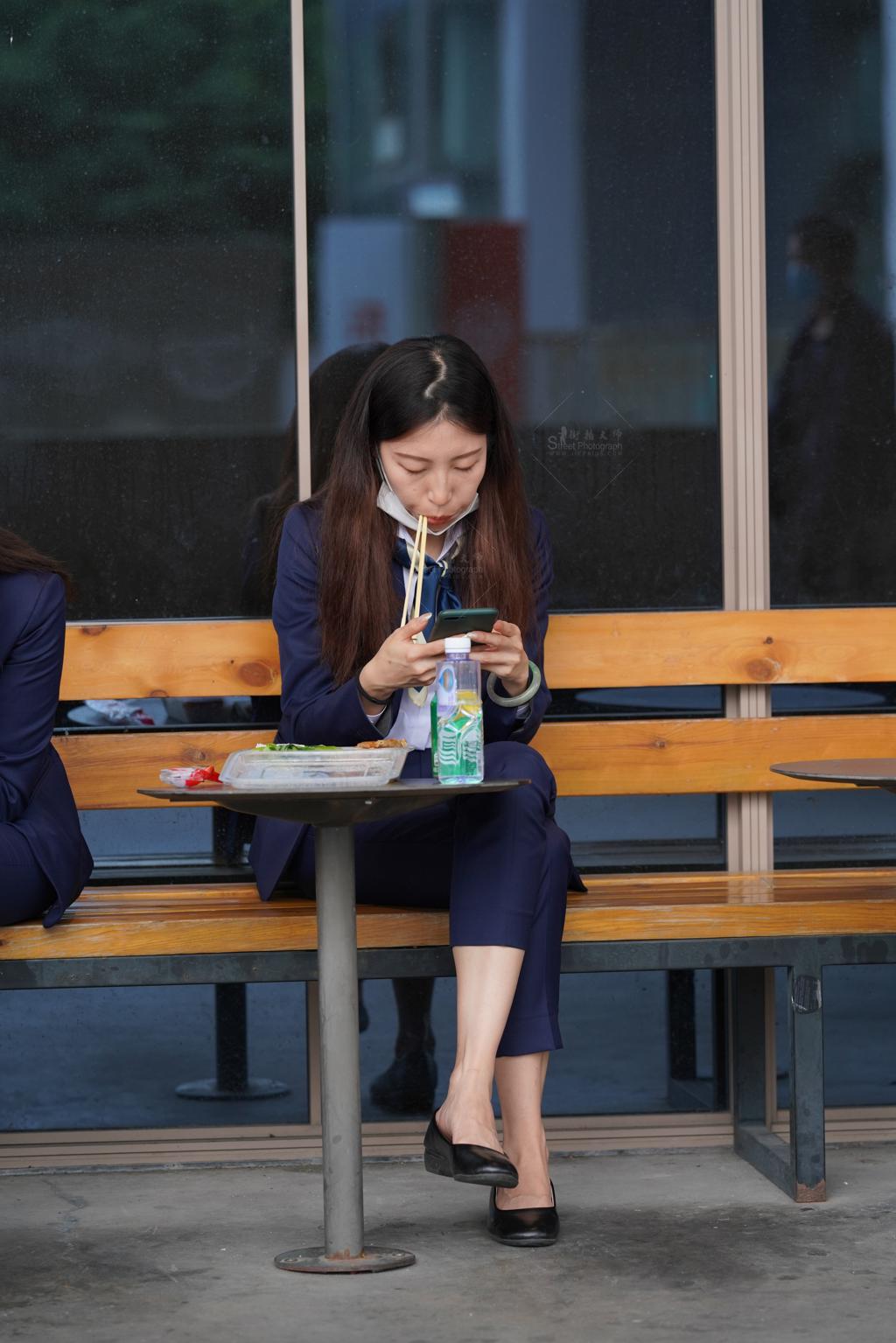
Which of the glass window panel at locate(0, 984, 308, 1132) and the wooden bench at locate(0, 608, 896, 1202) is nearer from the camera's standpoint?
the wooden bench at locate(0, 608, 896, 1202)

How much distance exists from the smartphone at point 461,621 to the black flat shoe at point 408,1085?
1.46 metres

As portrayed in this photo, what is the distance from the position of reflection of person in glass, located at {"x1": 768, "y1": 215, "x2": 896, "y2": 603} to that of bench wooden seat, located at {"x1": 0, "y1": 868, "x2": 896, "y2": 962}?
29.7 inches

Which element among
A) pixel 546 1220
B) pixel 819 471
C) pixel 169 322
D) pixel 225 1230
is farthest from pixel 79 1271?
pixel 819 471

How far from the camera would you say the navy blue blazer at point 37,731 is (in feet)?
10.6

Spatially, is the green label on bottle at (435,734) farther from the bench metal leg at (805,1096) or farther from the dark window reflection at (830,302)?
the dark window reflection at (830,302)

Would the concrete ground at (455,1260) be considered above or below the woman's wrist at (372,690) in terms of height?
below

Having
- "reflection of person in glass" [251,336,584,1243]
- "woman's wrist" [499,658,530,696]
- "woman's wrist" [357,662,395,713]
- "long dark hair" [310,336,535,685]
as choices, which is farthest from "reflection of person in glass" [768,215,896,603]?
"woman's wrist" [357,662,395,713]

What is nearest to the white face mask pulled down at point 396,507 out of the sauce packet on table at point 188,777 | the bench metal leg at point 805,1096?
the sauce packet on table at point 188,777

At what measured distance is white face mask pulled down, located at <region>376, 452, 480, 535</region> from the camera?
3383 mm

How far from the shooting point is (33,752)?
327 centimetres

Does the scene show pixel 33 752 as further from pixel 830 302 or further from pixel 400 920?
pixel 830 302

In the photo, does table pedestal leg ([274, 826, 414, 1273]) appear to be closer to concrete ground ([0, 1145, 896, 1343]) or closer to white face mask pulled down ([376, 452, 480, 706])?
concrete ground ([0, 1145, 896, 1343])

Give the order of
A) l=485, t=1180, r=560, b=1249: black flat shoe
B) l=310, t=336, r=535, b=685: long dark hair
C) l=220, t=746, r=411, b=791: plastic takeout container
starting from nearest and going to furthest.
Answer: l=220, t=746, r=411, b=791: plastic takeout container, l=485, t=1180, r=560, b=1249: black flat shoe, l=310, t=336, r=535, b=685: long dark hair

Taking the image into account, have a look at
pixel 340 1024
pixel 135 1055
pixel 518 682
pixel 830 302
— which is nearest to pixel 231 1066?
pixel 135 1055
